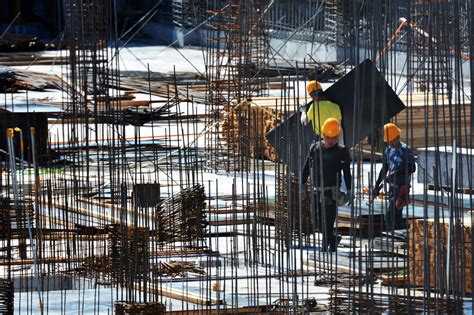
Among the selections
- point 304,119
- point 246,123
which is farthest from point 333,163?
point 246,123

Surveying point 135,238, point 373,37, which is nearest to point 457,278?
point 373,37

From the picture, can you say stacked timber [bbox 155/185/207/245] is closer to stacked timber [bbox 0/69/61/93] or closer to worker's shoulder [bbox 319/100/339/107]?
worker's shoulder [bbox 319/100/339/107]

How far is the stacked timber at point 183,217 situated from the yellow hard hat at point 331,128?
56.9 inches

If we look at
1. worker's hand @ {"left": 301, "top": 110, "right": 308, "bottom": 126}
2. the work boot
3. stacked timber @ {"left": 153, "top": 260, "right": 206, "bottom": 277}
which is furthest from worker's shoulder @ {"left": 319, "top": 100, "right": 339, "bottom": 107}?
stacked timber @ {"left": 153, "top": 260, "right": 206, "bottom": 277}

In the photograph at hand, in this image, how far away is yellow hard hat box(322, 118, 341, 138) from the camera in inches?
522

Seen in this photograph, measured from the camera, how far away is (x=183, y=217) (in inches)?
533

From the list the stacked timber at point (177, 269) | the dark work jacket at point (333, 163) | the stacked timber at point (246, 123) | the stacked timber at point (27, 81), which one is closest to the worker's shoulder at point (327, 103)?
the dark work jacket at point (333, 163)

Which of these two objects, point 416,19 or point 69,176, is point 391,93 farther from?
point 416,19

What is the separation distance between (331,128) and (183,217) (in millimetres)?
1841

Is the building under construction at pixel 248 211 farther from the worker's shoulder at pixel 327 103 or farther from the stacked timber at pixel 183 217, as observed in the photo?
the worker's shoulder at pixel 327 103

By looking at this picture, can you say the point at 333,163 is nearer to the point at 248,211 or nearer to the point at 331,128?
the point at 331,128

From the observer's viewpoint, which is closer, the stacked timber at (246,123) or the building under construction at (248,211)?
the building under construction at (248,211)

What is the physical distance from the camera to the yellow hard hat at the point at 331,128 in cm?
1325

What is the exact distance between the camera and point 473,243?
7.93 meters
